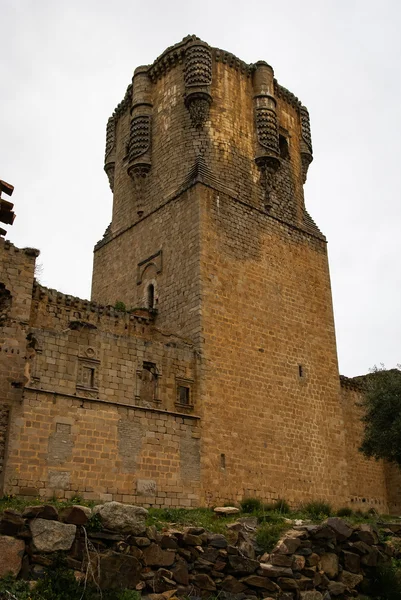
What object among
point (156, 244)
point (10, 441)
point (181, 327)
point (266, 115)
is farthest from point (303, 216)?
point (10, 441)

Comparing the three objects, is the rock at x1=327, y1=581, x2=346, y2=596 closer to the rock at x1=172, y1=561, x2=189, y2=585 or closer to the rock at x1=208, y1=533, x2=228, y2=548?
the rock at x1=208, y1=533, x2=228, y2=548

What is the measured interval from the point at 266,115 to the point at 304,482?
11779 mm

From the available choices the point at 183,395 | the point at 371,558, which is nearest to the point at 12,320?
the point at 183,395

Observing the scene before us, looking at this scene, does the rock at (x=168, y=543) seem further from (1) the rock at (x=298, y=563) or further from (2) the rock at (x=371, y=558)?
(2) the rock at (x=371, y=558)

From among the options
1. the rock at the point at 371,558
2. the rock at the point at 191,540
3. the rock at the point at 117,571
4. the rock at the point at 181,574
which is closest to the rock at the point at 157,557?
the rock at the point at 181,574

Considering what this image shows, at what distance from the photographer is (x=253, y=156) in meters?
22.0

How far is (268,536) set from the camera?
1159 centimetres

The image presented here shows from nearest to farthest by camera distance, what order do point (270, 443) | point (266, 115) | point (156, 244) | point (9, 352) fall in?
point (9, 352) → point (270, 443) → point (156, 244) → point (266, 115)

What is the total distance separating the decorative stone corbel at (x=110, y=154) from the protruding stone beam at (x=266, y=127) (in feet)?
17.6

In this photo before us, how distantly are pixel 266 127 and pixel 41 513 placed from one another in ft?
53.4

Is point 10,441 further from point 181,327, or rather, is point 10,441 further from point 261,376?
point 261,376

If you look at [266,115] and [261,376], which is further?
[266,115]

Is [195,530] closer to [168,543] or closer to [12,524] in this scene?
[168,543]

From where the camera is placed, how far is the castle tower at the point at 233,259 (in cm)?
1808
